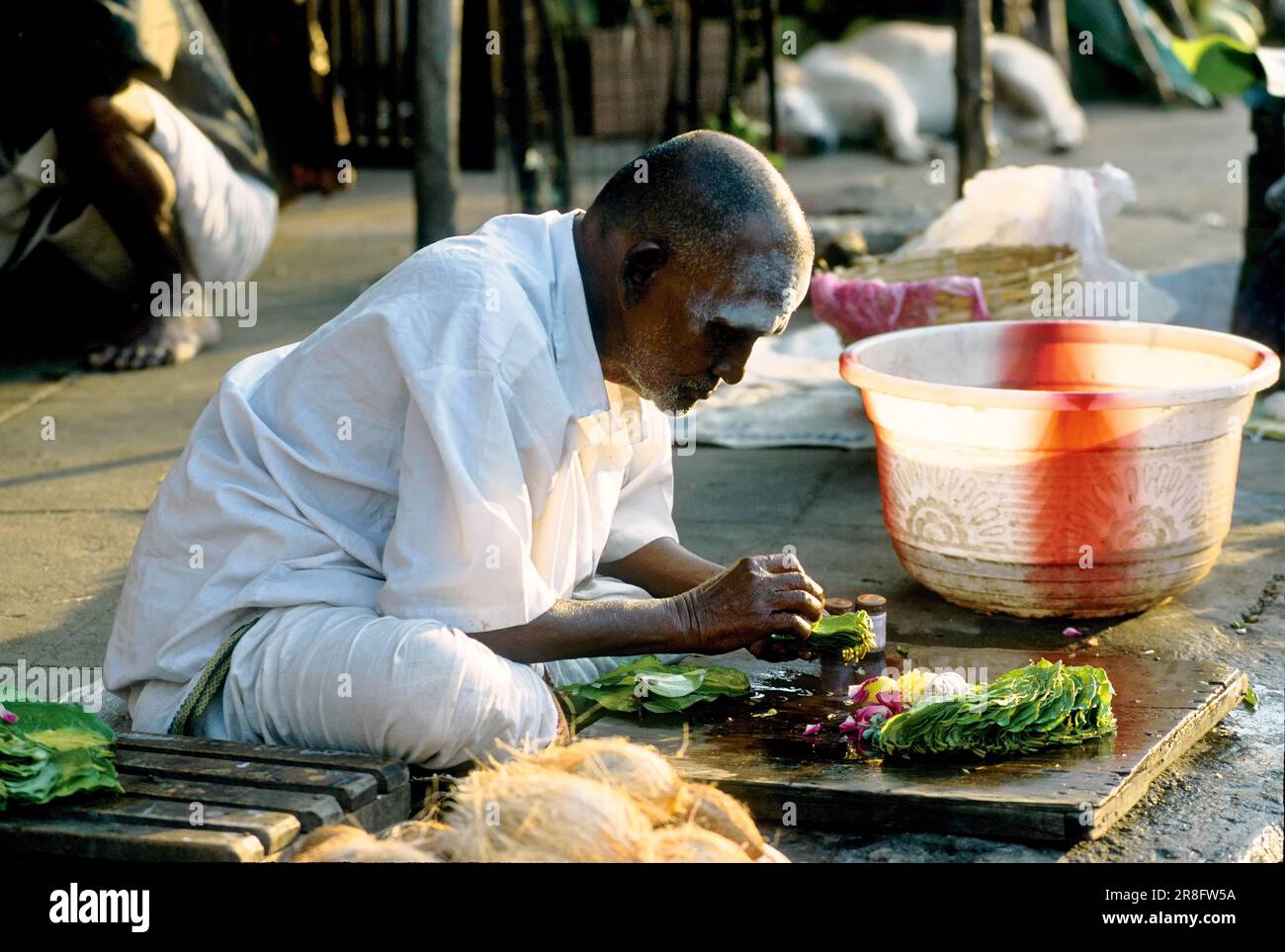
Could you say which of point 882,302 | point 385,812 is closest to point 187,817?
point 385,812

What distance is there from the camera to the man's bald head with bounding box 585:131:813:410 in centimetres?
274

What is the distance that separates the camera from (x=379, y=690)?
264 centimetres

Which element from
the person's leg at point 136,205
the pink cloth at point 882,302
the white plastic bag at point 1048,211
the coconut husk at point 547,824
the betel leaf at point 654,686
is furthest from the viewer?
the person's leg at point 136,205

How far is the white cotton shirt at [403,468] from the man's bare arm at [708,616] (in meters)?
0.12

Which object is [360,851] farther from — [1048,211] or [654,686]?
[1048,211]

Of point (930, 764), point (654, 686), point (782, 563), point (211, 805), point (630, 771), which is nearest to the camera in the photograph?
point (630, 771)

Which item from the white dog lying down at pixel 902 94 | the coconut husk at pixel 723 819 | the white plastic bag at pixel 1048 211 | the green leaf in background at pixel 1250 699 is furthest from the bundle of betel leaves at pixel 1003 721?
the white dog lying down at pixel 902 94

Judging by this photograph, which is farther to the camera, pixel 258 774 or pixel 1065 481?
pixel 1065 481

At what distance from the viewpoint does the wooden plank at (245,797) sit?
2.41 metres

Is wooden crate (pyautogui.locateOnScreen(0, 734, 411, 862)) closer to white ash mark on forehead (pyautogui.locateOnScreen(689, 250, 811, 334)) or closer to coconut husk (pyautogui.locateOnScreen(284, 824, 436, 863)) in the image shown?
coconut husk (pyautogui.locateOnScreen(284, 824, 436, 863))

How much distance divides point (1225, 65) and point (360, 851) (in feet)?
17.5

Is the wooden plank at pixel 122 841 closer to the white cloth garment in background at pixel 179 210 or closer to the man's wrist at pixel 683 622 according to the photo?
the man's wrist at pixel 683 622

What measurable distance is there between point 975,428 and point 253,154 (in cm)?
412

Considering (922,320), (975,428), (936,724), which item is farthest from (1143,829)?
(922,320)
